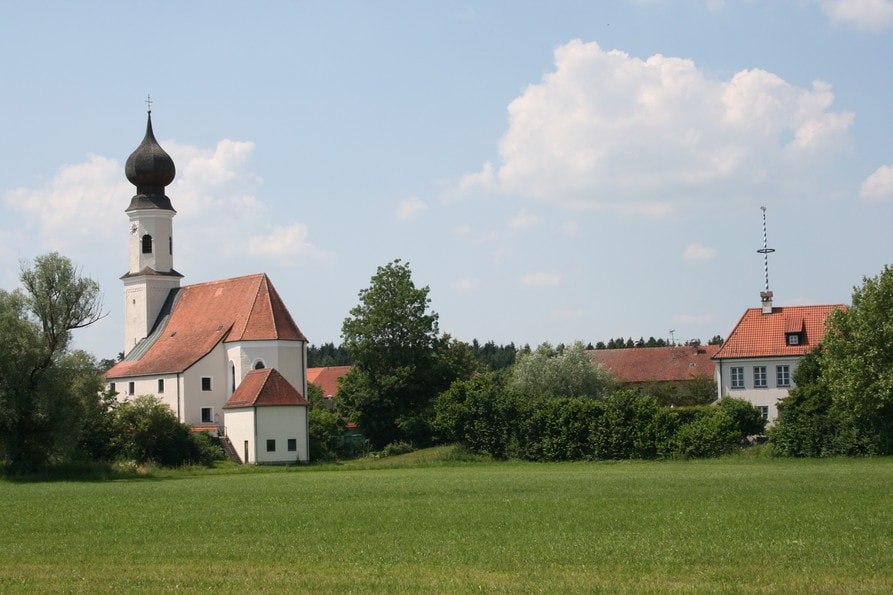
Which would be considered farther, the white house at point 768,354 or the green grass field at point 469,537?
the white house at point 768,354

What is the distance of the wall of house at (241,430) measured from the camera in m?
70.5

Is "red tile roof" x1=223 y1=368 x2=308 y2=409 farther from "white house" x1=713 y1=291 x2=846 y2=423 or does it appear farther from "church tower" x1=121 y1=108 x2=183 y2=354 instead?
"white house" x1=713 y1=291 x2=846 y2=423

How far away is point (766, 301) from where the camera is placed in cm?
7800

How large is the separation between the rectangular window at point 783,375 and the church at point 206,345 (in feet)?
96.4

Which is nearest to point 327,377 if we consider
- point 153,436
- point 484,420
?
point 484,420

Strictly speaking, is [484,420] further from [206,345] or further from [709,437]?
[206,345]

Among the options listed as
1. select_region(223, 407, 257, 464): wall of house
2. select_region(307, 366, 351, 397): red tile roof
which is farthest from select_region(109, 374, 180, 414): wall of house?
select_region(307, 366, 351, 397): red tile roof

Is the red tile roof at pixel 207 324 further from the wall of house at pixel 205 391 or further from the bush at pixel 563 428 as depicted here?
the bush at pixel 563 428

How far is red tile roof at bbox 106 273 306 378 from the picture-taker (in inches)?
3066

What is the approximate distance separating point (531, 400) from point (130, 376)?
106 feet

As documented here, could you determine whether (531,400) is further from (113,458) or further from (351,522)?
(351,522)

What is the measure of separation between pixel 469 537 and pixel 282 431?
49.6 m

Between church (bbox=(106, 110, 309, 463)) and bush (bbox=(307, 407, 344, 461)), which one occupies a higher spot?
church (bbox=(106, 110, 309, 463))

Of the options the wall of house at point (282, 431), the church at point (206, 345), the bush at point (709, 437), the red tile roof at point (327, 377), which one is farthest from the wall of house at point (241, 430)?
the red tile roof at point (327, 377)
